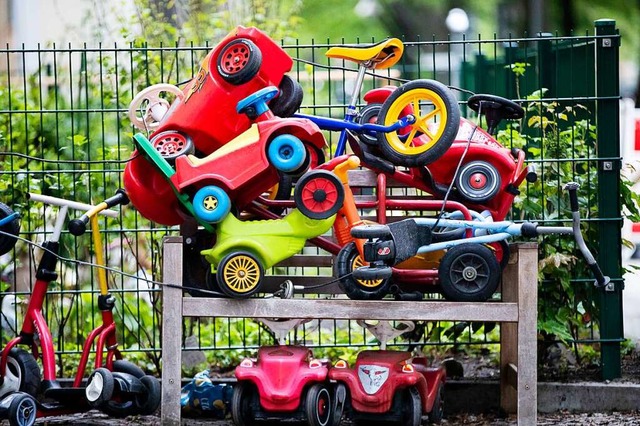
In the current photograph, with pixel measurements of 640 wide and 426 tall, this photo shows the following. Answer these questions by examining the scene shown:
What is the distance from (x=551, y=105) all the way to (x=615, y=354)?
5.30ft

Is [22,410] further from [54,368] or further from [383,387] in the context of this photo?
[383,387]

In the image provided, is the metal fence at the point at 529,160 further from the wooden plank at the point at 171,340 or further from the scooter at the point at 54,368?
the wooden plank at the point at 171,340

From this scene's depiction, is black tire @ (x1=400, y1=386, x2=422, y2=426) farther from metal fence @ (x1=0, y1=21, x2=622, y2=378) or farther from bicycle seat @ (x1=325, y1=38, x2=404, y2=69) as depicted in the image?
bicycle seat @ (x1=325, y1=38, x2=404, y2=69)

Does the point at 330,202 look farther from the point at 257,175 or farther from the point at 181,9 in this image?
the point at 181,9

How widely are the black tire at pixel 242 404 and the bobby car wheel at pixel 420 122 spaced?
144 centimetres

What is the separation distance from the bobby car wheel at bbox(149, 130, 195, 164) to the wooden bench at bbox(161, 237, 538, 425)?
1.46 ft

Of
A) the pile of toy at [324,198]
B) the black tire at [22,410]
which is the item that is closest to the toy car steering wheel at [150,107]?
the pile of toy at [324,198]

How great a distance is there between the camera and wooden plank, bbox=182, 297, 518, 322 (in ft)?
19.0

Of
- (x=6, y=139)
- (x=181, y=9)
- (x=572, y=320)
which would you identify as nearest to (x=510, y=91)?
(x=572, y=320)

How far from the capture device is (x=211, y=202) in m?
5.76

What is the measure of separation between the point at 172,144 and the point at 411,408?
186cm

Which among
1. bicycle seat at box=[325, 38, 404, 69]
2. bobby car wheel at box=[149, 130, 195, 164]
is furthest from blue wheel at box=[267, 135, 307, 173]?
bicycle seat at box=[325, 38, 404, 69]

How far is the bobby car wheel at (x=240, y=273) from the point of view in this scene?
583 cm

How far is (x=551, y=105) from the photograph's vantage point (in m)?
A: 7.16
